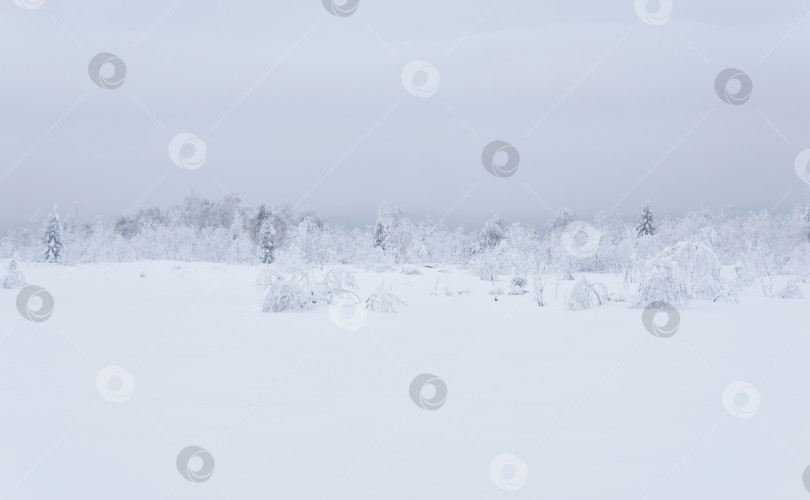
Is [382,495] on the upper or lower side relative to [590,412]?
lower

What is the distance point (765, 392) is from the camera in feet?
13.9

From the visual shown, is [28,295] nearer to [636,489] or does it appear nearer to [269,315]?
[269,315]

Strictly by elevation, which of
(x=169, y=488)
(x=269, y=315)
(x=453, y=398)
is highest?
(x=269, y=315)

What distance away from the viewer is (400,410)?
12.7 feet

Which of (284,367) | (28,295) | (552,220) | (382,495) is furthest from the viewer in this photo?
(552,220)

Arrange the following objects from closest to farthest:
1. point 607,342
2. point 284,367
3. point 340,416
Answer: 1. point 340,416
2. point 284,367
3. point 607,342

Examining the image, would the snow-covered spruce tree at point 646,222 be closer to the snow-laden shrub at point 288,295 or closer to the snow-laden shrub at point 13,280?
the snow-laden shrub at point 288,295

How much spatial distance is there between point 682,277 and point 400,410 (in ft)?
23.2

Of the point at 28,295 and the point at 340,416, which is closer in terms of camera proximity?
the point at 340,416

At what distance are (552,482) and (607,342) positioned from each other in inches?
152

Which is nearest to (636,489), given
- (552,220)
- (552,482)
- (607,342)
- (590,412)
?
(552,482)

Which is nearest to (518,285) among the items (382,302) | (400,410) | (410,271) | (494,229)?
(382,302)

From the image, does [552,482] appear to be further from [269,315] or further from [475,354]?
[269,315]

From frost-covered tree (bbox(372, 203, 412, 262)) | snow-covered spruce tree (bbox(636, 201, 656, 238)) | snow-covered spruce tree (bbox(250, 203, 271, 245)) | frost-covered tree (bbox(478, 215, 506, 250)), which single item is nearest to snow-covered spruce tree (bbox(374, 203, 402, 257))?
frost-covered tree (bbox(372, 203, 412, 262))
